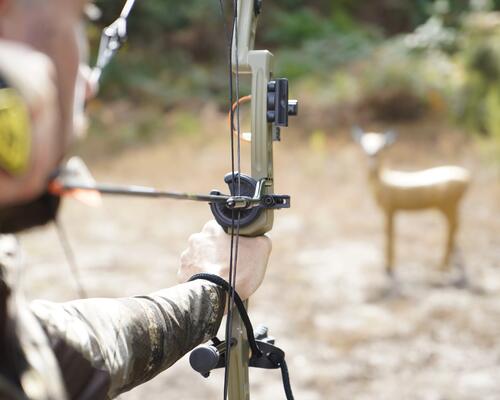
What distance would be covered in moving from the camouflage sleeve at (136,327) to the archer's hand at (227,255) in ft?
0.10

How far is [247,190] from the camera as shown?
35.8 inches

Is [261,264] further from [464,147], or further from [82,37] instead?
[464,147]

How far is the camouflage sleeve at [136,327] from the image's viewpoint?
663mm

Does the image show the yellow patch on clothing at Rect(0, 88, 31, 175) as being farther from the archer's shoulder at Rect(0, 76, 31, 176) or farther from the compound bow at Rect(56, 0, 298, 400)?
the compound bow at Rect(56, 0, 298, 400)

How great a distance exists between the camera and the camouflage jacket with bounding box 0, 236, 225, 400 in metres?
0.51

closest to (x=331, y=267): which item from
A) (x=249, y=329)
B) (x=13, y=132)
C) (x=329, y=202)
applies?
(x=329, y=202)

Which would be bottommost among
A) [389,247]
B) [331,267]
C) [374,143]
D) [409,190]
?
[331,267]

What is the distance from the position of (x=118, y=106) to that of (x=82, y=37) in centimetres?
749

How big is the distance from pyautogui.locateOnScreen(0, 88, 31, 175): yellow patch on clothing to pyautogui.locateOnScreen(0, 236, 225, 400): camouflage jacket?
155mm

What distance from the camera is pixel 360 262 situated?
448 cm

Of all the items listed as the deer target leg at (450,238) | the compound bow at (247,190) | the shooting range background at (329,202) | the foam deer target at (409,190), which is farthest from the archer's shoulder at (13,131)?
the deer target leg at (450,238)

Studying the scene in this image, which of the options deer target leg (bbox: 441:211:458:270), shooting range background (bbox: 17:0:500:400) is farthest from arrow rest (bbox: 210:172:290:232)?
deer target leg (bbox: 441:211:458:270)

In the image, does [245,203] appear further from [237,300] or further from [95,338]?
[95,338]

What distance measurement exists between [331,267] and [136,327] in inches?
146
